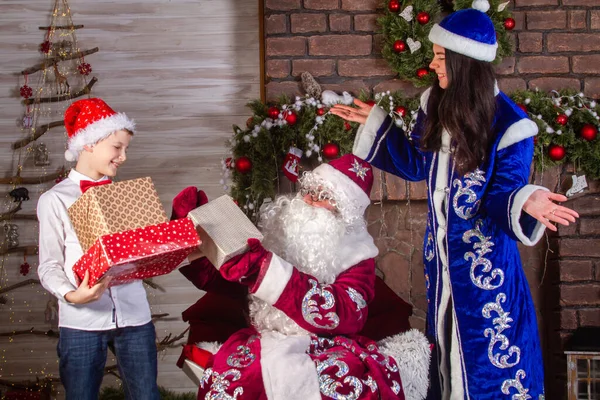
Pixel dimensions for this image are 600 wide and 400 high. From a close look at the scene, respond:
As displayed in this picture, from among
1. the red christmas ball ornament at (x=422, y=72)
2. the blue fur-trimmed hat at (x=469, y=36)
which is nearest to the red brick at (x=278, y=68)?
the red christmas ball ornament at (x=422, y=72)

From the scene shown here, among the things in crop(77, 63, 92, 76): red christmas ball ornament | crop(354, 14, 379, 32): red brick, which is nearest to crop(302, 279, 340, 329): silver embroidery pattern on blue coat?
crop(354, 14, 379, 32): red brick

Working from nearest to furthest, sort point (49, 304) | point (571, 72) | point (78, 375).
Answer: point (78, 375) < point (571, 72) < point (49, 304)

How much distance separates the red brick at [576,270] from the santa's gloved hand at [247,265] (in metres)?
1.83

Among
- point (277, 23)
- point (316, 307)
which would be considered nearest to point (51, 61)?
point (277, 23)

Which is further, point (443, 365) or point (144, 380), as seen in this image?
point (443, 365)

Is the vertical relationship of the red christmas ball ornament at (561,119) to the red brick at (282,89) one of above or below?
below

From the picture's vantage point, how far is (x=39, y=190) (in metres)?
3.71

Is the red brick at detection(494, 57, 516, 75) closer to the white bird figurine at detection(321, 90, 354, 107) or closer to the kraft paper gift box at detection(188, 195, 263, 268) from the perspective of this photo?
the white bird figurine at detection(321, 90, 354, 107)

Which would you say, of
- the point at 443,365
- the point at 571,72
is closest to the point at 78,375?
the point at 443,365

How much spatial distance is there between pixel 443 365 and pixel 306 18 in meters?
1.87

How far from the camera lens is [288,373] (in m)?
2.10

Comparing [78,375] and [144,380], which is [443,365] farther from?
[78,375]

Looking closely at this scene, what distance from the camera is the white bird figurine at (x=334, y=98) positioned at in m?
3.22

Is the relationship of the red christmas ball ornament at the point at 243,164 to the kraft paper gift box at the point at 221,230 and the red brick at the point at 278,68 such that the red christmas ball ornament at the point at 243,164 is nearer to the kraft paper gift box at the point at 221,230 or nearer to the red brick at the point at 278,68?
the red brick at the point at 278,68
